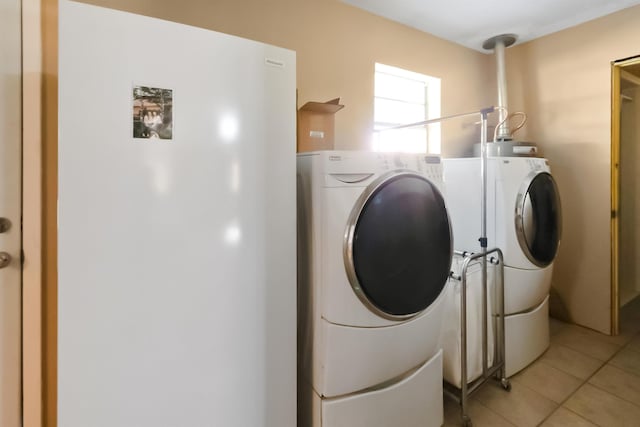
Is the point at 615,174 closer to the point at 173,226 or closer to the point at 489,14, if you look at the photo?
the point at 489,14

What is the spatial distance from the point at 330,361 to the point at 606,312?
2633mm

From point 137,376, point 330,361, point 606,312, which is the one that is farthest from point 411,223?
point 606,312

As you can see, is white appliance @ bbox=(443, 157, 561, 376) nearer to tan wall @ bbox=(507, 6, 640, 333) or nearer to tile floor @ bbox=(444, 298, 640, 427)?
tile floor @ bbox=(444, 298, 640, 427)

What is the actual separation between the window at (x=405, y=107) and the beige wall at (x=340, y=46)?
0.09 metres

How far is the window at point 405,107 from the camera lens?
103 inches

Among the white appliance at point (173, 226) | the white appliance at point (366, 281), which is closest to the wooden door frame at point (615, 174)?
the white appliance at point (366, 281)

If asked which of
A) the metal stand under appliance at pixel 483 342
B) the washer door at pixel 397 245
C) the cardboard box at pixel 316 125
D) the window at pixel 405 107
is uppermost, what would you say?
the window at pixel 405 107

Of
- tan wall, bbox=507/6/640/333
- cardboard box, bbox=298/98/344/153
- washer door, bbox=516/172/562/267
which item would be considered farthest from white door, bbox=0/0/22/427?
tan wall, bbox=507/6/640/333

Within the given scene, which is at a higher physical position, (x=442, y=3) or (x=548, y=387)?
(x=442, y=3)

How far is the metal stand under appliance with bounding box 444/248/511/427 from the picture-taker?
5.28ft

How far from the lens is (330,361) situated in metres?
1.18

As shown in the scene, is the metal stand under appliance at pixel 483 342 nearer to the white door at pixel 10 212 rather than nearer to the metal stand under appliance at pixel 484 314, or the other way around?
the metal stand under appliance at pixel 484 314

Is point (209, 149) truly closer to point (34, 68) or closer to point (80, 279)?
point (80, 279)

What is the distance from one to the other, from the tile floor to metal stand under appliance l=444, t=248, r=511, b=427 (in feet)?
0.23
